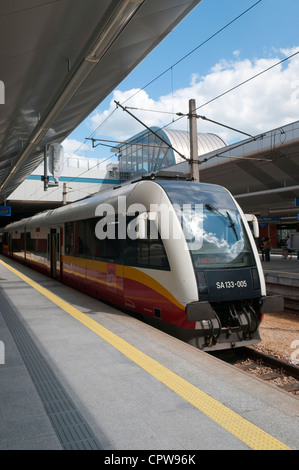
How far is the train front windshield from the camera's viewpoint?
657 cm

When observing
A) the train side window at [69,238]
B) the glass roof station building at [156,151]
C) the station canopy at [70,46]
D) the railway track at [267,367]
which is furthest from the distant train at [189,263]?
the glass roof station building at [156,151]

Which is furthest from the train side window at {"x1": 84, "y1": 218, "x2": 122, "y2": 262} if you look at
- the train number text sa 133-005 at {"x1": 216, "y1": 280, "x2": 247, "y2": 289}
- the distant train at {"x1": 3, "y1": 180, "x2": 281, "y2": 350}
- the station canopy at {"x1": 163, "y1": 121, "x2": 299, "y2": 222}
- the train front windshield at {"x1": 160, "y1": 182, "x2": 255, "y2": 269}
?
the station canopy at {"x1": 163, "y1": 121, "x2": 299, "y2": 222}

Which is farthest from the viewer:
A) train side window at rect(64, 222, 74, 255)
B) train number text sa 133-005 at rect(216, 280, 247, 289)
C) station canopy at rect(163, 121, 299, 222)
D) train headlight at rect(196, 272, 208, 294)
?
station canopy at rect(163, 121, 299, 222)

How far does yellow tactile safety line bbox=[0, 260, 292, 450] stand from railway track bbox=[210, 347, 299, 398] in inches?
72.4

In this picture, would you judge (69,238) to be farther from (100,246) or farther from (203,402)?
(203,402)

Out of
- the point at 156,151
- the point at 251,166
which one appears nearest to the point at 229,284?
the point at 251,166

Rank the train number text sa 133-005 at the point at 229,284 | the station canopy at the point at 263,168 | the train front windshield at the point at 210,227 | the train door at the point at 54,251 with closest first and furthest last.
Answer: the train number text sa 133-005 at the point at 229,284 → the train front windshield at the point at 210,227 → the train door at the point at 54,251 → the station canopy at the point at 263,168

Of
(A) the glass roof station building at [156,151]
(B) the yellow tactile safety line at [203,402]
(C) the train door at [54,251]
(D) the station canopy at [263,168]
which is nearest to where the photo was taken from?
(B) the yellow tactile safety line at [203,402]

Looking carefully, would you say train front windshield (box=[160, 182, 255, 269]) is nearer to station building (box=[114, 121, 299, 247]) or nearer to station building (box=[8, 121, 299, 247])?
station building (box=[114, 121, 299, 247])

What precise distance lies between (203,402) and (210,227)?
3644 mm

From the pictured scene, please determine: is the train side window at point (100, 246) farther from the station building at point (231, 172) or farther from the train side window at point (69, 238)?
the station building at point (231, 172)

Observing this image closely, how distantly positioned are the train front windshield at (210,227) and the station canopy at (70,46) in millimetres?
2582

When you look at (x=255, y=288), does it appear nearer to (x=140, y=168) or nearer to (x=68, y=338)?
(x=68, y=338)

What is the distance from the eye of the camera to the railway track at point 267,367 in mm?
5676
